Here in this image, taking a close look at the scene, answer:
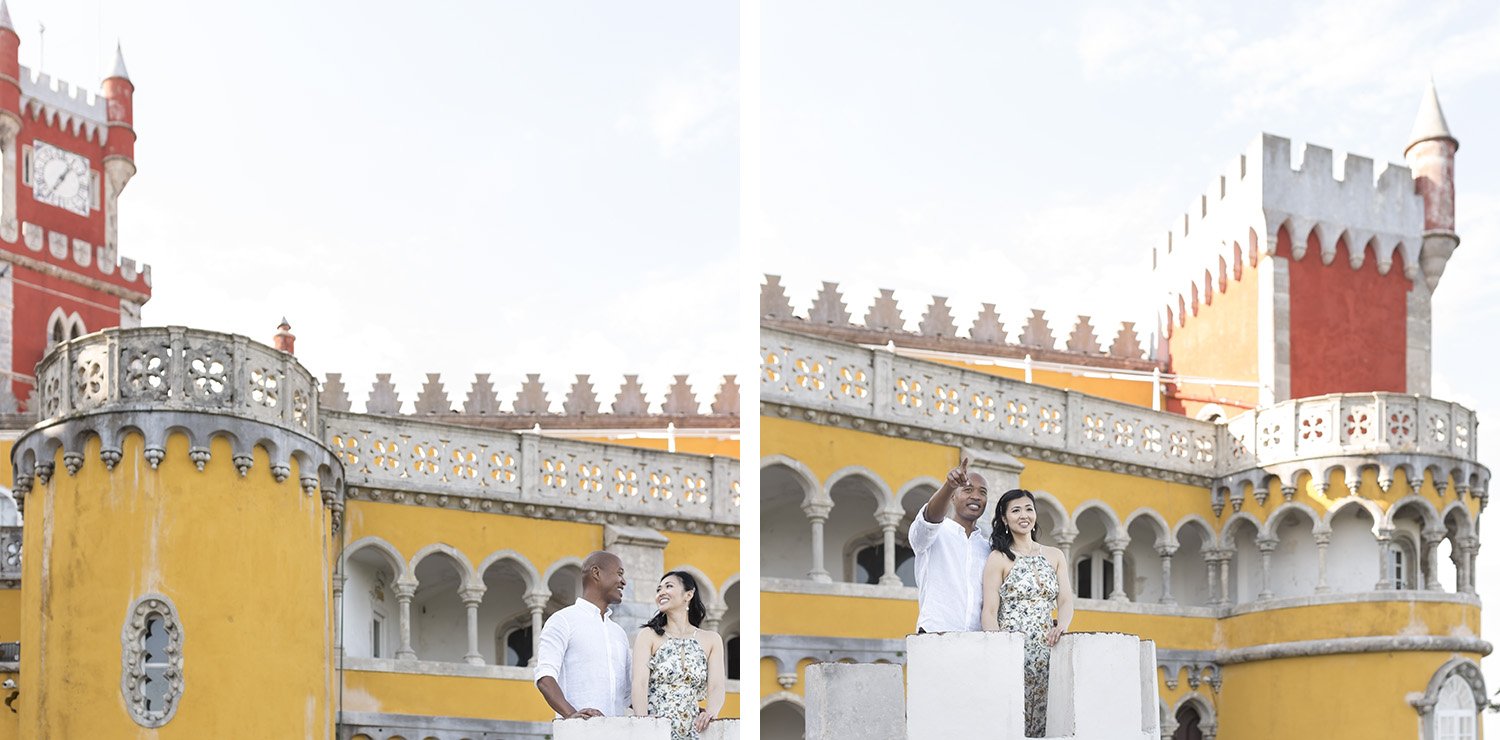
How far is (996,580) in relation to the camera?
5648mm

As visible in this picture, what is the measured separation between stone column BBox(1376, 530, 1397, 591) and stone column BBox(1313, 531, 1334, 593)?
0.39 metres

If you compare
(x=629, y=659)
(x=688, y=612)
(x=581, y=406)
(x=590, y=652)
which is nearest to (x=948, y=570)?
(x=688, y=612)

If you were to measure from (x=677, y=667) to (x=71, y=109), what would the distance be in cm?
1889

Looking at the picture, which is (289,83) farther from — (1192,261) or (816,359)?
(1192,261)

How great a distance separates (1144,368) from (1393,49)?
570 centimetres

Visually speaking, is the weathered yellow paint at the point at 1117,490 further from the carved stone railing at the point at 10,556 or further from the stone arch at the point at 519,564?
the carved stone railing at the point at 10,556

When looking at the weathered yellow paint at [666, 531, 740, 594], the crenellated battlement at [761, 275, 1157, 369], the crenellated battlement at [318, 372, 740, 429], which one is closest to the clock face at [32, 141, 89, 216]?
the crenellated battlement at [318, 372, 740, 429]

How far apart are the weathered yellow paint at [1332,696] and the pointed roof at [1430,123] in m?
5.01

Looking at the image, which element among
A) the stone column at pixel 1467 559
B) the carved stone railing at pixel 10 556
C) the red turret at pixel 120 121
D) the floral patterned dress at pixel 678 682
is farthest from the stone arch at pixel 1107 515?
the red turret at pixel 120 121

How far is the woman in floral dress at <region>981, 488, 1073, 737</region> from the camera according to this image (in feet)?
18.4

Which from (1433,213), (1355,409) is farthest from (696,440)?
(1433,213)

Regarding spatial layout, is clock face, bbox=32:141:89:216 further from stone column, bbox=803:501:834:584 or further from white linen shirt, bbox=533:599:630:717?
white linen shirt, bbox=533:599:630:717

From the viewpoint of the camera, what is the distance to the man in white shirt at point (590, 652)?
17.3ft

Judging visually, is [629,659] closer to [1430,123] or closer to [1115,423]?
[1115,423]
